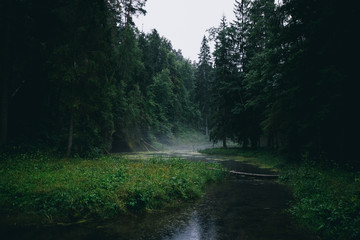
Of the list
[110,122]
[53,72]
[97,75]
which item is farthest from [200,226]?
[110,122]

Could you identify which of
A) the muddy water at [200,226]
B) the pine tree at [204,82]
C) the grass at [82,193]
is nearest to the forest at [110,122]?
the grass at [82,193]

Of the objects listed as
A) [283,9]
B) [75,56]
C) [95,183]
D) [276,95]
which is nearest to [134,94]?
[75,56]

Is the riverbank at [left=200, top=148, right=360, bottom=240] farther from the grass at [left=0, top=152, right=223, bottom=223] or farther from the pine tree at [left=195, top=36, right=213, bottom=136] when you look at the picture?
the pine tree at [left=195, top=36, right=213, bottom=136]

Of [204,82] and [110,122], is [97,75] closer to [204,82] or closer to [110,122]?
[110,122]

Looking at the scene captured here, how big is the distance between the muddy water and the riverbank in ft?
1.65

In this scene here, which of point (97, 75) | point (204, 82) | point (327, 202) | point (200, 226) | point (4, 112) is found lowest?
point (200, 226)

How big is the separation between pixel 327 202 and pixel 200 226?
439cm

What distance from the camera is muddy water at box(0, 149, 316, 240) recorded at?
22.0ft

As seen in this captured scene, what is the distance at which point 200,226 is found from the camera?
756 centimetres

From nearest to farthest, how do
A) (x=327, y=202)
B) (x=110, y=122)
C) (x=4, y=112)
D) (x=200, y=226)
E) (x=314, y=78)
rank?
1. (x=200, y=226)
2. (x=327, y=202)
3. (x=314, y=78)
4. (x=4, y=112)
5. (x=110, y=122)

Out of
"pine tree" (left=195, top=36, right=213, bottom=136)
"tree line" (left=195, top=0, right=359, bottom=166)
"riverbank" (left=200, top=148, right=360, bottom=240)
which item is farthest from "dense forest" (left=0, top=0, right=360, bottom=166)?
"pine tree" (left=195, top=36, right=213, bottom=136)

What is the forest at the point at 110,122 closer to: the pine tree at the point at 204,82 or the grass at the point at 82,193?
the grass at the point at 82,193

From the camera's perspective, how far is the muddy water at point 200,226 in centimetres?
670

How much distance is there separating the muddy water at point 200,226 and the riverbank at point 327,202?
504 millimetres
